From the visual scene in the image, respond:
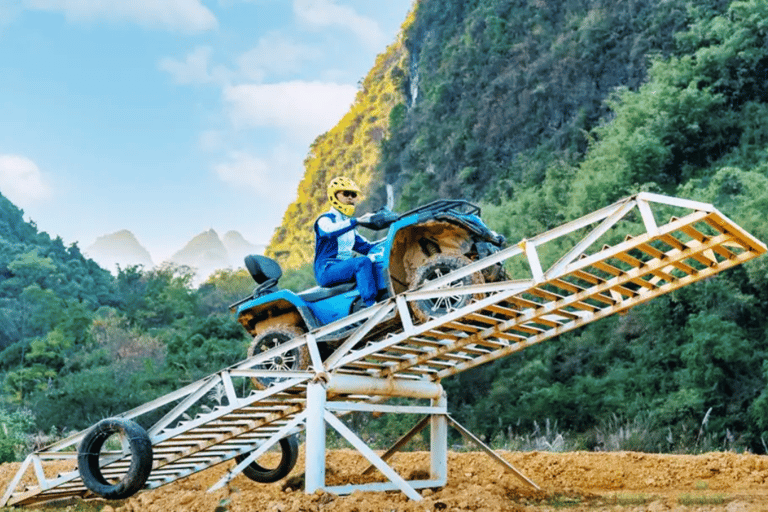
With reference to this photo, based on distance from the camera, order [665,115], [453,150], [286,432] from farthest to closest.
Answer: [453,150], [665,115], [286,432]

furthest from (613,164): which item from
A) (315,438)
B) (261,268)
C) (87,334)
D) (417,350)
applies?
(87,334)

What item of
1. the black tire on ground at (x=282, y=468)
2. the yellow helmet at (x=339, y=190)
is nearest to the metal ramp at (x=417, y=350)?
the black tire on ground at (x=282, y=468)

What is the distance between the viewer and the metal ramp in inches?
268

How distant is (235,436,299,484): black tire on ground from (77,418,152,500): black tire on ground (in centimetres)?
191

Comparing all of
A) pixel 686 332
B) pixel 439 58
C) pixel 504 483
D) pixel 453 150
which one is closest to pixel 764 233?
pixel 686 332

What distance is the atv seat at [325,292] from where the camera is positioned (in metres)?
9.02

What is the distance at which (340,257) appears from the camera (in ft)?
29.6

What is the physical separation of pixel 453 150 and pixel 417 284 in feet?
89.8

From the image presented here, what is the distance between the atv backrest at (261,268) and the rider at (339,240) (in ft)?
3.18

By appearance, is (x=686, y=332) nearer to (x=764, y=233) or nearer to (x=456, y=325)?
(x=764, y=233)

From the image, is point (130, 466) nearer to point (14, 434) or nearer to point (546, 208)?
point (14, 434)

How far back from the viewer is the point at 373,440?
63.4 feet

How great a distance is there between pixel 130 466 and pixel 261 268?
248 cm

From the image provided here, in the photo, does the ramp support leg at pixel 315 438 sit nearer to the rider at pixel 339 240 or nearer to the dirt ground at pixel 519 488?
the dirt ground at pixel 519 488
